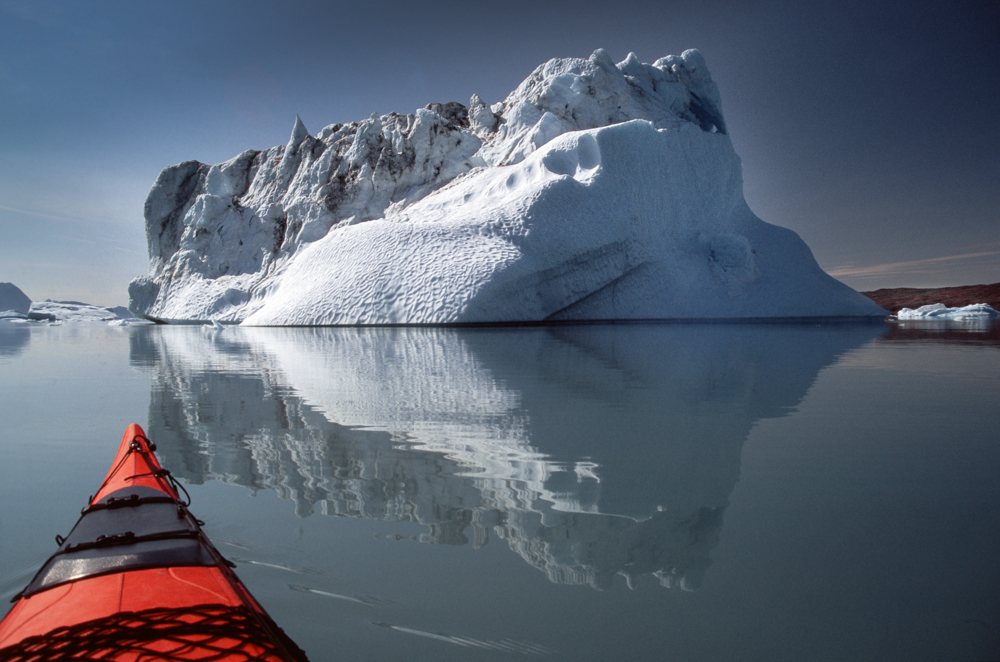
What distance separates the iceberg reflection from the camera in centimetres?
187

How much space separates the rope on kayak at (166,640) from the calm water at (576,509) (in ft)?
0.97

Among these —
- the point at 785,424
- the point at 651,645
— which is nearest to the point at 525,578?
the point at 651,645

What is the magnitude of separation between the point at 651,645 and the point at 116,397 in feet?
15.8

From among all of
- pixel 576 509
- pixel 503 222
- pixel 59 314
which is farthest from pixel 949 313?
pixel 59 314

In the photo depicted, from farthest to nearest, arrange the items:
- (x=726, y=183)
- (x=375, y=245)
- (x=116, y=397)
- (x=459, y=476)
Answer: (x=726, y=183) < (x=375, y=245) < (x=116, y=397) < (x=459, y=476)

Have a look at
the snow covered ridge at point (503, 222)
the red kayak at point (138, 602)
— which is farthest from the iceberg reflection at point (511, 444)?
the snow covered ridge at point (503, 222)

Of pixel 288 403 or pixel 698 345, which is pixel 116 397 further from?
pixel 698 345

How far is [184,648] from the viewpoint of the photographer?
3.19 ft

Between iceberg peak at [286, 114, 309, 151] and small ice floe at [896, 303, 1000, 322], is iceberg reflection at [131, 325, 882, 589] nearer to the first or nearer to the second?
iceberg peak at [286, 114, 309, 151]

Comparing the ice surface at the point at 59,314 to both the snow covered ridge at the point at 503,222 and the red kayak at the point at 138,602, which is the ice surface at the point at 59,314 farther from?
the red kayak at the point at 138,602

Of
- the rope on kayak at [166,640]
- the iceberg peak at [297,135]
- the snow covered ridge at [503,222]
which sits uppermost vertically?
the iceberg peak at [297,135]

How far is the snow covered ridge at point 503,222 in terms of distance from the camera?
46.1 ft

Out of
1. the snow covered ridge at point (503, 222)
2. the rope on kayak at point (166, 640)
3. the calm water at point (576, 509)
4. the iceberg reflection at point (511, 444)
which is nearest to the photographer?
the rope on kayak at point (166, 640)

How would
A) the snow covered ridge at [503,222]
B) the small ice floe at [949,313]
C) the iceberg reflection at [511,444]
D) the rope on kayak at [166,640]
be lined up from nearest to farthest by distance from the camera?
the rope on kayak at [166,640]
the iceberg reflection at [511,444]
the snow covered ridge at [503,222]
the small ice floe at [949,313]
